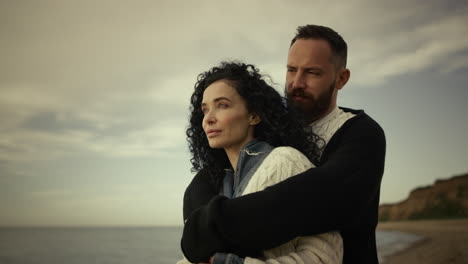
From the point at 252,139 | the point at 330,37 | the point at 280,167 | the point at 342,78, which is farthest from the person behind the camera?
the point at 342,78

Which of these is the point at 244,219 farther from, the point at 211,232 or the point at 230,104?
the point at 230,104

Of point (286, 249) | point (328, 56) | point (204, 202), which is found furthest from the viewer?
point (328, 56)

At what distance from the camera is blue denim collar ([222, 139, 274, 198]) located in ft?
7.94

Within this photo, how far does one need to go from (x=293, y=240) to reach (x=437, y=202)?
2957 cm

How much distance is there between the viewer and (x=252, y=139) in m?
2.58

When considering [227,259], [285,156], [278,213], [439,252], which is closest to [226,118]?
[285,156]

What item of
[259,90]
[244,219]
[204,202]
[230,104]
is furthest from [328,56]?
[244,219]

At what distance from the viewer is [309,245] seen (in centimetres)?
219

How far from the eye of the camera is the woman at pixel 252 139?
2232 millimetres

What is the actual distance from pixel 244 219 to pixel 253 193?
5.2 inches

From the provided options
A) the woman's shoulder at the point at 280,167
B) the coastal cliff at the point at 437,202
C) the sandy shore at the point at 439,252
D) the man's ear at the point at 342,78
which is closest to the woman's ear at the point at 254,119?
the woman's shoulder at the point at 280,167

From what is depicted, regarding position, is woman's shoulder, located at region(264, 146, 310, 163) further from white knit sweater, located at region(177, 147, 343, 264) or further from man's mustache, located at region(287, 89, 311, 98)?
man's mustache, located at region(287, 89, 311, 98)

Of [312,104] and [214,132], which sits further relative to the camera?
[312,104]

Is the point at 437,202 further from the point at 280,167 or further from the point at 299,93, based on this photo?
the point at 280,167
